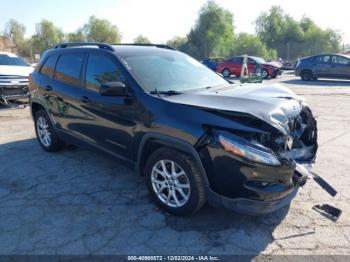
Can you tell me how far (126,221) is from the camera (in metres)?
3.36

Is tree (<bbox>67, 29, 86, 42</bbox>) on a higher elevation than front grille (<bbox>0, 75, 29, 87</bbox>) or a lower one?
higher

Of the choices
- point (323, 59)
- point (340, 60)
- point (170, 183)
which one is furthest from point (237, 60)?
point (170, 183)

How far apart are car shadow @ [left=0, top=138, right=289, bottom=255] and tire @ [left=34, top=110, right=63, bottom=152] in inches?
33.1

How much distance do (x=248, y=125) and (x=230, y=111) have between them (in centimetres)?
20

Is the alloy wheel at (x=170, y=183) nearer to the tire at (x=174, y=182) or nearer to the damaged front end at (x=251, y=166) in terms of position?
the tire at (x=174, y=182)

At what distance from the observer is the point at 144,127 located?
3377 mm

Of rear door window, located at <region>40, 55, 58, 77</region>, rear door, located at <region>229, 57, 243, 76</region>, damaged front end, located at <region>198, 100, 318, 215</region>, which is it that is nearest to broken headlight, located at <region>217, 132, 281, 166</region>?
damaged front end, located at <region>198, 100, 318, 215</region>

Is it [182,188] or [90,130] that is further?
[90,130]

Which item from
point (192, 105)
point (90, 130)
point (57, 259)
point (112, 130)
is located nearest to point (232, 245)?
point (192, 105)

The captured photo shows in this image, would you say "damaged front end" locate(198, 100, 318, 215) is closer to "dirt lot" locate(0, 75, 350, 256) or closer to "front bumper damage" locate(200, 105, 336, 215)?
"front bumper damage" locate(200, 105, 336, 215)

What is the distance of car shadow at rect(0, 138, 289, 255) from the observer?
2938mm

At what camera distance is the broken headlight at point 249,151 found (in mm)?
2731

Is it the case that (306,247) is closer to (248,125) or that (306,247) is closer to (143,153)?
(248,125)

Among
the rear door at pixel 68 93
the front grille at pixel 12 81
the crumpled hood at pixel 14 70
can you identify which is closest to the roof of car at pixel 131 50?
the rear door at pixel 68 93
